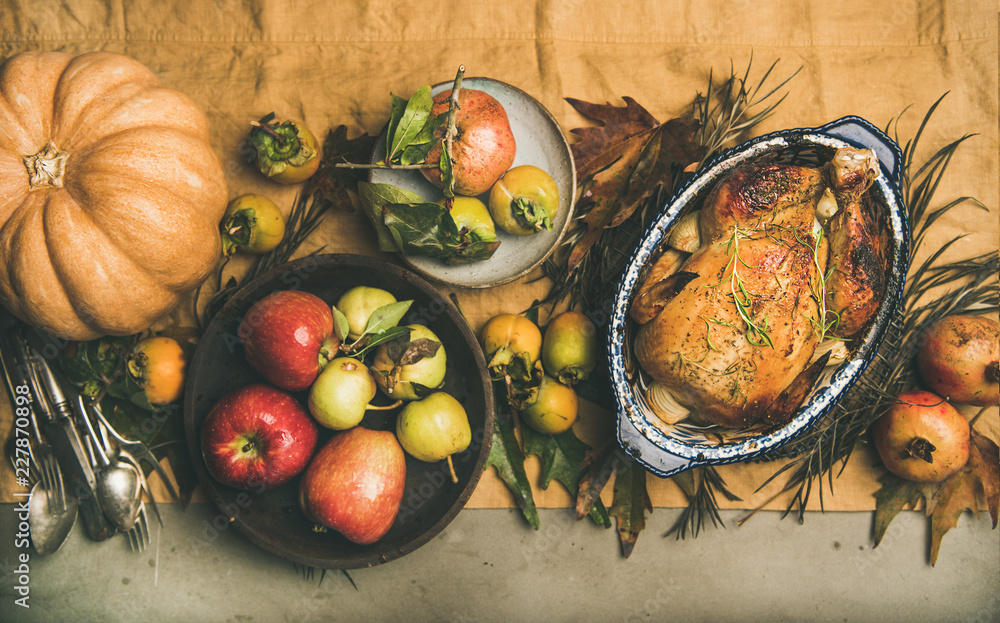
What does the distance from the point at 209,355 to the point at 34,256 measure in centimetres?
43

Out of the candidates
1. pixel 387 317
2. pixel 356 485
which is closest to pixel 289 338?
pixel 387 317

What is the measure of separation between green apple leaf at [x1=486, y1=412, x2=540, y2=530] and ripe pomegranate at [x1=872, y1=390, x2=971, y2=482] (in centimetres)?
105

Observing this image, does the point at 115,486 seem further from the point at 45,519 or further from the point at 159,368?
the point at 159,368

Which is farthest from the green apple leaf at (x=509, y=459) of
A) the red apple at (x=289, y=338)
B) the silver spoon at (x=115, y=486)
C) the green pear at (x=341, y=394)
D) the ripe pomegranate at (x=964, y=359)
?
the ripe pomegranate at (x=964, y=359)

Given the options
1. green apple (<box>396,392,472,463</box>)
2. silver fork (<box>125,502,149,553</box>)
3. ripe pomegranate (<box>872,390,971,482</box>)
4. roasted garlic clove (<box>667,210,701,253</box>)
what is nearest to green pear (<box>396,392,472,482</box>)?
green apple (<box>396,392,472,463</box>)

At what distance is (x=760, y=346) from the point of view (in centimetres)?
128

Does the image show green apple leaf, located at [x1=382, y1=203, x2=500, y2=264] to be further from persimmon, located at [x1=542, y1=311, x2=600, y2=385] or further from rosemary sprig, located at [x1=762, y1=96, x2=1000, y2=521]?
rosemary sprig, located at [x1=762, y1=96, x2=1000, y2=521]

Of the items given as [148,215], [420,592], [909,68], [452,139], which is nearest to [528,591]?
[420,592]

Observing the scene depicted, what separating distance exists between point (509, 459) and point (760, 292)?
31.7 inches

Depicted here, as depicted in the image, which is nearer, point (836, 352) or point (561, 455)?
point (836, 352)

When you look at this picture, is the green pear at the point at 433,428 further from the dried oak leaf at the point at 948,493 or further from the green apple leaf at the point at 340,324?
the dried oak leaf at the point at 948,493

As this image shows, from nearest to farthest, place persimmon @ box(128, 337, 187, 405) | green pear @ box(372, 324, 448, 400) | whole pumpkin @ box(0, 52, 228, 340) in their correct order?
whole pumpkin @ box(0, 52, 228, 340) → green pear @ box(372, 324, 448, 400) → persimmon @ box(128, 337, 187, 405)

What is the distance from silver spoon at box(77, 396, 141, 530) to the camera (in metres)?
1.53

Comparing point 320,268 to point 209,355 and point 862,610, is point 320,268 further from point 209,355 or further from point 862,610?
point 862,610
